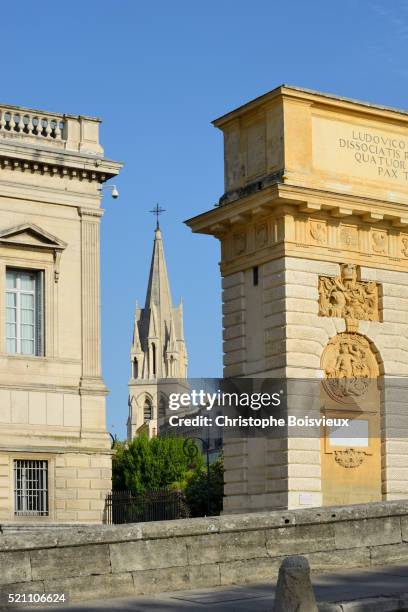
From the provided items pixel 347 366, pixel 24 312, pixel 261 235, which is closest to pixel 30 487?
pixel 24 312

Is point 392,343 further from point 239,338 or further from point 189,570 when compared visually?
point 189,570

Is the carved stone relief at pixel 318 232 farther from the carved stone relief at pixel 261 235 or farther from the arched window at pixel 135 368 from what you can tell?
the arched window at pixel 135 368

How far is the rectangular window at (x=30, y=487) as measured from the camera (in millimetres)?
32750

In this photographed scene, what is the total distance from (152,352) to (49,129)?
13055 centimetres

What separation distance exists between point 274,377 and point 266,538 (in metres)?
9.77

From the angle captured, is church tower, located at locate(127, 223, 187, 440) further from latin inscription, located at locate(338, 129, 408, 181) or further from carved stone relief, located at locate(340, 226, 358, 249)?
carved stone relief, located at locate(340, 226, 358, 249)

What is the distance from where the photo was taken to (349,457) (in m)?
25.5

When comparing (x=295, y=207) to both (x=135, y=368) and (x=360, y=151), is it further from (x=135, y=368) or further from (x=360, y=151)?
(x=135, y=368)

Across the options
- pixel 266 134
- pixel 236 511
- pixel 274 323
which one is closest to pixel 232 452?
pixel 236 511

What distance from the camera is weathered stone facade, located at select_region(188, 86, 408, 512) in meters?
25.0

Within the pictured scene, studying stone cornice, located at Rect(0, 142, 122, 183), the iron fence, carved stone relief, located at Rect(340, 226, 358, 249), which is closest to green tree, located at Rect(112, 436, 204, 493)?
the iron fence

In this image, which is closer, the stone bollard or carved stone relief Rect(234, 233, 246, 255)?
the stone bollard

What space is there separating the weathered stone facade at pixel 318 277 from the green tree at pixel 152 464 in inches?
2303

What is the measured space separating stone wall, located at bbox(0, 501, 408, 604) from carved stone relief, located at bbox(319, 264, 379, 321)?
30.7ft
